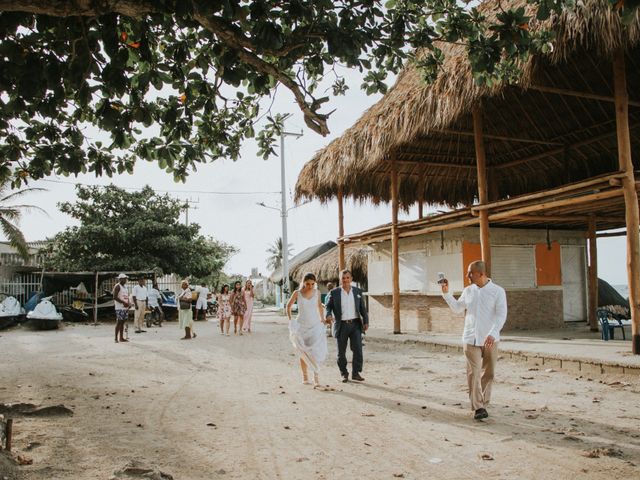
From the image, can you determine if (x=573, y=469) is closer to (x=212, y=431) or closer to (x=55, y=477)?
(x=212, y=431)

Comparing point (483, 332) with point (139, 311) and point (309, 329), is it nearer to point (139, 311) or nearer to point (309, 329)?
point (309, 329)

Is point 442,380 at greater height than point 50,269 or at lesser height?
lesser

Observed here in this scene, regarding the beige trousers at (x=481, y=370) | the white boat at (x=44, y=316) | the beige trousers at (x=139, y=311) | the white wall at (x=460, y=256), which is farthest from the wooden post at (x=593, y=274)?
the white boat at (x=44, y=316)

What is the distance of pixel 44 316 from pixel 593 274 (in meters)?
17.5

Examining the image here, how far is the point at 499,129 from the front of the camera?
45.8 feet

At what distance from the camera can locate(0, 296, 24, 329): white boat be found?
18438 mm

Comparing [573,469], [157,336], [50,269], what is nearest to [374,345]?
[157,336]

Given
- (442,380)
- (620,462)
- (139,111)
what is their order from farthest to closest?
(442,380) → (139,111) → (620,462)

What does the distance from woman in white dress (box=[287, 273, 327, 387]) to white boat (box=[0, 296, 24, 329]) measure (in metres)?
15.3

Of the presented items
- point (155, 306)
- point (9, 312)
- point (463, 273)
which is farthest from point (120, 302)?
point (463, 273)

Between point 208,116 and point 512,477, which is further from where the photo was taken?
point 208,116

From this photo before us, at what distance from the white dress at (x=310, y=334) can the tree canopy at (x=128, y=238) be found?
16881 mm

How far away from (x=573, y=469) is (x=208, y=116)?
4.75 meters

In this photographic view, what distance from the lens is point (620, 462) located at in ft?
13.2
